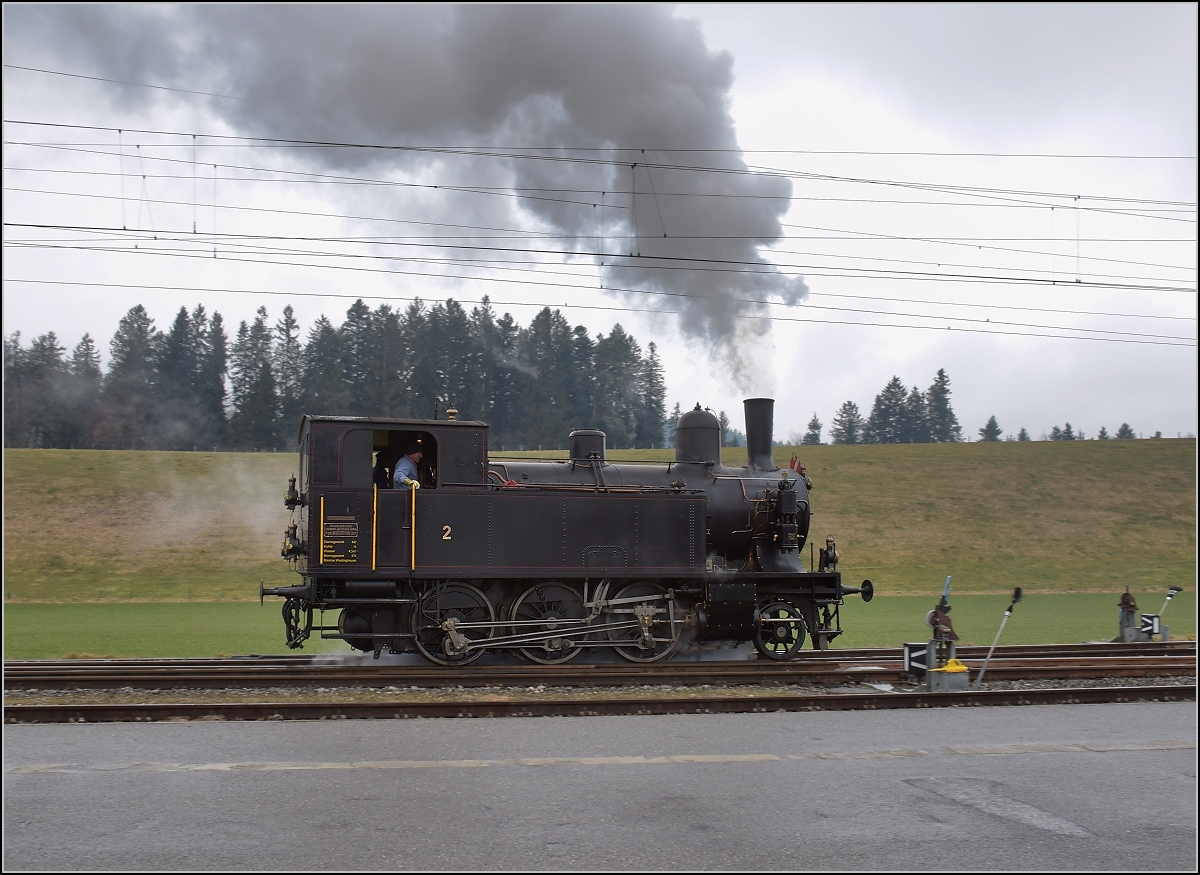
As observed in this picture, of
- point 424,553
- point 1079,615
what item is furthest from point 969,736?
point 1079,615

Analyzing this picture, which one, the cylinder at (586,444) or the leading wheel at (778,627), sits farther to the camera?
the cylinder at (586,444)

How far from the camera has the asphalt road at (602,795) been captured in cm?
473

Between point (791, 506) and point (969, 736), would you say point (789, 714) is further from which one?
point (791, 506)

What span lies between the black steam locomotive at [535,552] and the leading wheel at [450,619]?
0.02 metres

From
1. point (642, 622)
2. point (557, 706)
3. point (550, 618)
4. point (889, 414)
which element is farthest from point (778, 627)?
point (889, 414)

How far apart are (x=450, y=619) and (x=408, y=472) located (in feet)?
6.13

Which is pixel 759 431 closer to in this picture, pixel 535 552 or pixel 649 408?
pixel 535 552

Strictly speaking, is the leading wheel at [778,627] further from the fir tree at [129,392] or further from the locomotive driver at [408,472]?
the fir tree at [129,392]

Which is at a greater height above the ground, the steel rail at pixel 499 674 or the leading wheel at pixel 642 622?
the leading wheel at pixel 642 622

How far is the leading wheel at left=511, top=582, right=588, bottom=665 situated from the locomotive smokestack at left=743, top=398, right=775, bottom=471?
140 inches

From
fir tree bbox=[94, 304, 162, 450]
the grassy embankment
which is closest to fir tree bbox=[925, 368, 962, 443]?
the grassy embankment

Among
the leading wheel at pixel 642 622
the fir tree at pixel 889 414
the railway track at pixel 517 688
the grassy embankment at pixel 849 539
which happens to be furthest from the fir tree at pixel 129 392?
the fir tree at pixel 889 414

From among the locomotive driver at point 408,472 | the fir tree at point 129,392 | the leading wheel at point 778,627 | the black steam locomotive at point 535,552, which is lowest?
the leading wheel at point 778,627

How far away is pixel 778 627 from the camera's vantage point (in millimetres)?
11914
